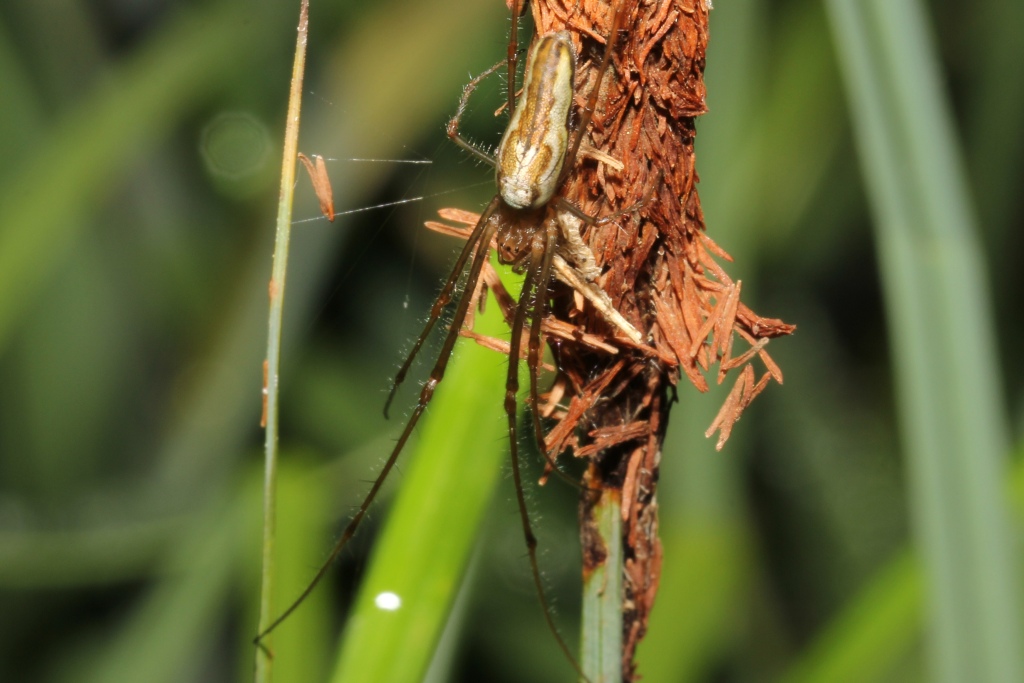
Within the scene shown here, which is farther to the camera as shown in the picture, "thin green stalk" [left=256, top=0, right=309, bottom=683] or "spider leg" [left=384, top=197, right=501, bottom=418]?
"spider leg" [left=384, top=197, right=501, bottom=418]

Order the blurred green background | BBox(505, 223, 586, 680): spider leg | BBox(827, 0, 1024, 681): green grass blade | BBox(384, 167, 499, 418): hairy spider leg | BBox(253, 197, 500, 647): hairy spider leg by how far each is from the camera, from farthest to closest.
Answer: the blurred green background < BBox(384, 167, 499, 418): hairy spider leg < BBox(253, 197, 500, 647): hairy spider leg < BBox(505, 223, 586, 680): spider leg < BBox(827, 0, 1024, 681): green grass blade

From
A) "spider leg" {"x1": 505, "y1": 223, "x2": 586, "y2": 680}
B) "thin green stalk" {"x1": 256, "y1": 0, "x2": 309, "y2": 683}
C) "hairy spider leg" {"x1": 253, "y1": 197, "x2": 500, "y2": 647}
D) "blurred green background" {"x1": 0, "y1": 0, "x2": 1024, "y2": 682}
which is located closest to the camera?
"thin green stalk" {"x1": 256, "y1": 0, "x2": 309, "y2": 683}

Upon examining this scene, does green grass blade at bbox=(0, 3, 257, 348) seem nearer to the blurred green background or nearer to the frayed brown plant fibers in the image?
the blurred green background

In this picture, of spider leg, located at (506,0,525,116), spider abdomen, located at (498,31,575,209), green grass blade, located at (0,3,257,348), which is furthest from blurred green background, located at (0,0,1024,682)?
spider abdomen, located at (498,31,575,209)

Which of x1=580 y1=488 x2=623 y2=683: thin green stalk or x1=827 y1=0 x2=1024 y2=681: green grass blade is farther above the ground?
x1=827 y1=0 x2=1024 y2=681: green grass blade

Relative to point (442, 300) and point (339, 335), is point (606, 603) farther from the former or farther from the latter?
point (339, 335)

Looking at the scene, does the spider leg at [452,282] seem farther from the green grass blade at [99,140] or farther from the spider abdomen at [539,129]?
the green grass blade at [99,140]

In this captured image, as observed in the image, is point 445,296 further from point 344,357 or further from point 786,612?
point 786,612
